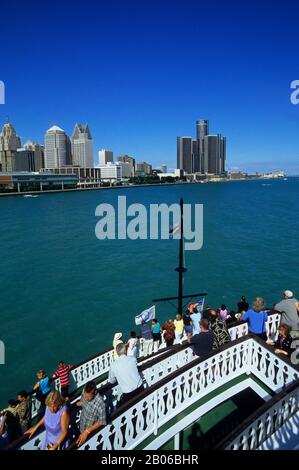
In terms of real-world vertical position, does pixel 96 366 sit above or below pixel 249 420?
below

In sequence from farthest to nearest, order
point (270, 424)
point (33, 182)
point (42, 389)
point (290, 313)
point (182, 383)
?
point (33, 182)
point (42, 389)
point (290, 313)
point (182, 383)
point (270, 424)

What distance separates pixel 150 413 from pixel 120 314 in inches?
506

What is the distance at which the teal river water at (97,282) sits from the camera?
14070 mm

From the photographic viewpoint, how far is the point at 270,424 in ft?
12.6

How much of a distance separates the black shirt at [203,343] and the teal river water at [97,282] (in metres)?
8.04

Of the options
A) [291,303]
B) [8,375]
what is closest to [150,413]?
[291,303]

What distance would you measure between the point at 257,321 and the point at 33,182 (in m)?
144

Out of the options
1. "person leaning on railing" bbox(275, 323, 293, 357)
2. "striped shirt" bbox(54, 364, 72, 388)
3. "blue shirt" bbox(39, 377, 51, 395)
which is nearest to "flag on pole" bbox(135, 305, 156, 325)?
"striped shirt" bbox(54, 364, 72, 388)

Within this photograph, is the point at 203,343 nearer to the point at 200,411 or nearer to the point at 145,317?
the point at 200,411

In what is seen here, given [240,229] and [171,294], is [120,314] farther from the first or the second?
[240,229]

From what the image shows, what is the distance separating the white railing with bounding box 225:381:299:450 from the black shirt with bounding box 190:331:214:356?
1.40 metres

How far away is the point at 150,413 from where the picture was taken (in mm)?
4527

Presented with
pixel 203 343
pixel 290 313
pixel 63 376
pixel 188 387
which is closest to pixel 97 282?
pixel 63 376

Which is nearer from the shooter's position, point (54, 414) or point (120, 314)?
point (54, 414)
